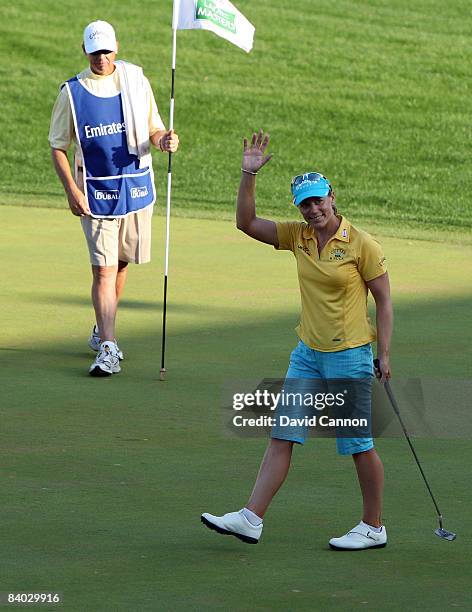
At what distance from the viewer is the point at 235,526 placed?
6.69 meters

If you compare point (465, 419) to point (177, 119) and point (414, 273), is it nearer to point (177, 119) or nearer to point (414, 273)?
point (414, 273)

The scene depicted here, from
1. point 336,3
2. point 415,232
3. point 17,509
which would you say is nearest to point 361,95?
point 336,3

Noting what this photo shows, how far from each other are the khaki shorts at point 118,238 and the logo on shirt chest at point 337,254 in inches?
155

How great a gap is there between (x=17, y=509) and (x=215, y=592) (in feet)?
4.59

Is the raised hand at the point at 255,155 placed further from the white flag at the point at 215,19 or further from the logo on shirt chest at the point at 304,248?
the white flag at the point at 215,19

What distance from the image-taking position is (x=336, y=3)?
3428 centimetres

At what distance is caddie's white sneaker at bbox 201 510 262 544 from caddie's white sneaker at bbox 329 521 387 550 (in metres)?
0.32

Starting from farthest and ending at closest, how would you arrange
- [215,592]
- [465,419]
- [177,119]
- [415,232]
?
[177,119]
[415,232]
[465,419]
[215,592]

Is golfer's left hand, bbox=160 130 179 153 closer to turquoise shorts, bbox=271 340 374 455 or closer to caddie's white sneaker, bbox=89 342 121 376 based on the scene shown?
caddie's white sneaker, bbox=89 342 121 376

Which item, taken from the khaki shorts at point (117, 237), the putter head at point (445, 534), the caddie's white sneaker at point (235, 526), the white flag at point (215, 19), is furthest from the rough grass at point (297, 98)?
the caddie's white sneaker at point (235, 526)

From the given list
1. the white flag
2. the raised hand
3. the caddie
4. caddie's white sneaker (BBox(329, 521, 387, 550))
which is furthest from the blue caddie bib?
caddie's white sneaker (BBox(329, 521, 387, 550))

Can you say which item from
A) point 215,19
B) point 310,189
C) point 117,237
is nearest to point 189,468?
point 310,189

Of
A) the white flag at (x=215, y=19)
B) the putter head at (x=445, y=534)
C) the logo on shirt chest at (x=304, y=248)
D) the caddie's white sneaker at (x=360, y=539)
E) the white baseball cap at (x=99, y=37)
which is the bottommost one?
the caddie's white sneaker at (x=360, y=539)

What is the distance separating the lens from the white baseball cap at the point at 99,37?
10.2 m
